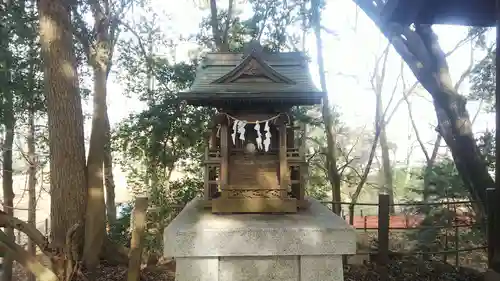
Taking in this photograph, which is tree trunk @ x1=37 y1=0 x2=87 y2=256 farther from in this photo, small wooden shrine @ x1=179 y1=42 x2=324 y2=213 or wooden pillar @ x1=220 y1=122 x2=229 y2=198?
wooden pillar @ x1=220 y1=122 x2=229 y2=198

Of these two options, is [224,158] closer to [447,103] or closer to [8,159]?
[447,103]

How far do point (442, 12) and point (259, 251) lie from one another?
9.92ft

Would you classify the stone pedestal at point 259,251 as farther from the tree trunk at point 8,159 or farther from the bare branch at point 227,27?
the bare branch at point 227,27

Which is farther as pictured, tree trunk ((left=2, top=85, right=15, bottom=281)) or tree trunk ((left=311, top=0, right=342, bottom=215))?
tree trunk ((left=311, top=0, right=342, bottom=215))

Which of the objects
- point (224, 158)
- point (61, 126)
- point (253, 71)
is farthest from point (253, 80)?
point (61, 126)

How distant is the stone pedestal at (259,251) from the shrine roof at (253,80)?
5.24ft

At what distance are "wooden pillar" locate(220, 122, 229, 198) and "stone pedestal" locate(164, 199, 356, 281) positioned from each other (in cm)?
73

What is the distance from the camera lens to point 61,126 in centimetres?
543

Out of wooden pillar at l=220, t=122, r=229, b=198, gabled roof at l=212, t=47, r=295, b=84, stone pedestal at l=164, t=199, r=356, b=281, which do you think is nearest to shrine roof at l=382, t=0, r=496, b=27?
gabled roof at l=212, t=47, r=295, b=84

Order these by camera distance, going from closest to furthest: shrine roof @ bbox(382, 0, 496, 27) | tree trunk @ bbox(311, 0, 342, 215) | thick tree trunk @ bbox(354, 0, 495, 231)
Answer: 1. shrine roof @ bbox(382, 0, 496, 27)
2. thick tree trunk @ bbox(354, 0, 495, 231)
3. tree trunk @ bbox(311, 0, 342, 215)

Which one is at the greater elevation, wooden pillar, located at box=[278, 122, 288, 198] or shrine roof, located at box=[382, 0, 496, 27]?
shrine roof, located at box=[382, 0, 496, 27]

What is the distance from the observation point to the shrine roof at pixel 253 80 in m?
4.29

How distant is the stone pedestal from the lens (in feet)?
12.0

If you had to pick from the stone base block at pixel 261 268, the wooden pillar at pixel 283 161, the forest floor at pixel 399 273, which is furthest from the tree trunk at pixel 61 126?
the wooden pillar at pixel 283 161
